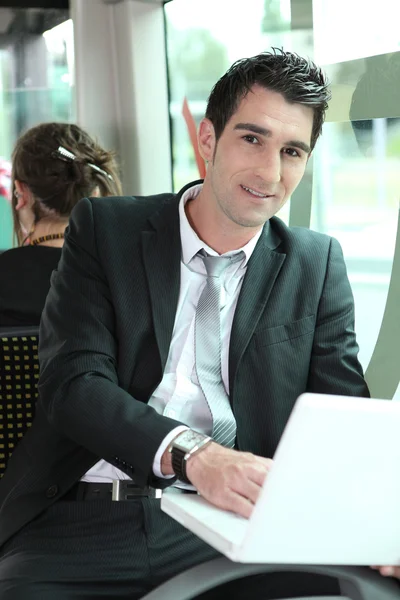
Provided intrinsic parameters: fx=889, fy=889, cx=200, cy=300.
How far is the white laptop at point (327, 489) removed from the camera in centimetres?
100

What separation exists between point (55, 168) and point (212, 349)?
988 mm

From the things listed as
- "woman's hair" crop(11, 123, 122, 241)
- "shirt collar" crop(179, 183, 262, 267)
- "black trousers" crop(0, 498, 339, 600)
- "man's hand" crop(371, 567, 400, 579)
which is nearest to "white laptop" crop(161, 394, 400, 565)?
"man's hand" crop(371, 567, 400, 579)

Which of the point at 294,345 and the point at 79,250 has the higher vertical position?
the point at 79,250

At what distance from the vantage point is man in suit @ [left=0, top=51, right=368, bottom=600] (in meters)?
1.63

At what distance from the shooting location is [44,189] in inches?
99.3

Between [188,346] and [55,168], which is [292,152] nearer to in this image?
[188,346]

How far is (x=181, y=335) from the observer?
1822mm

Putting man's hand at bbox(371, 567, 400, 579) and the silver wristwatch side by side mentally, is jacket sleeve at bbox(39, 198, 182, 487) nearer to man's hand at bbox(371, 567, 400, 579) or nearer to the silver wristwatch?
the silver wristwatch

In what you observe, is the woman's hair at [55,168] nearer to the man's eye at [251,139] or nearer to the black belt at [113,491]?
the man's eye at [251,139]

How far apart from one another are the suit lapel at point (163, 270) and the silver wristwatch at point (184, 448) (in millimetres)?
285

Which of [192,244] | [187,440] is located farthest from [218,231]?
[187,440]

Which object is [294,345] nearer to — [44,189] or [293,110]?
[293,110]

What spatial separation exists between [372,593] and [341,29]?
145cm

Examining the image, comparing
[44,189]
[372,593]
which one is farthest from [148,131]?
[372,593]
